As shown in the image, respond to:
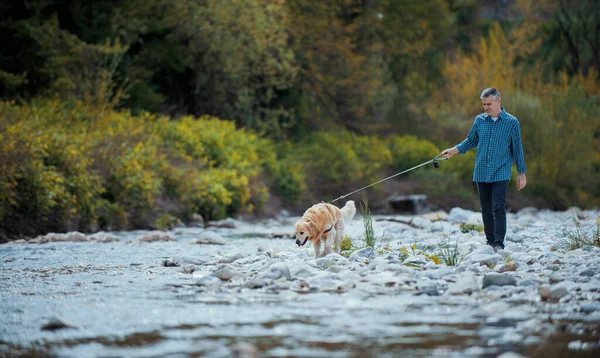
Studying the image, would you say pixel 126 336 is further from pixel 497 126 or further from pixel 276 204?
pixel 276 204

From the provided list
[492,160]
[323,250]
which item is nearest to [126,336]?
[323,250]

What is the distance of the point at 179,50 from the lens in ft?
81.5

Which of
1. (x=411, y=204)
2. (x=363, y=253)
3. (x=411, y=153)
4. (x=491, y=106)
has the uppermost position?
(x=411, y=153)

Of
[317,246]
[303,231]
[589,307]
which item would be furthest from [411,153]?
[589,307]

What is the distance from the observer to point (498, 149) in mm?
9273

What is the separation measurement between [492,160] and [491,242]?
97 cm

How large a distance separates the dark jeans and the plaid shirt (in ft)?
0.44

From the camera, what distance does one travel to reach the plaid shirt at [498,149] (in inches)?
364

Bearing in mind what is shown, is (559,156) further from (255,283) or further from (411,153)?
(255,283)

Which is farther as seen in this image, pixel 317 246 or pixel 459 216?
pixel 459 216

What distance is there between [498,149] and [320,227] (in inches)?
88.8

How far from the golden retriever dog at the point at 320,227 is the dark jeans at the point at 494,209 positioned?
64.6 inches

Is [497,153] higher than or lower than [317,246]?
higher

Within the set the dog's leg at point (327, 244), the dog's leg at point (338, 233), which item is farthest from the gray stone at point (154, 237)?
the dog's leg at point (327, 244)
